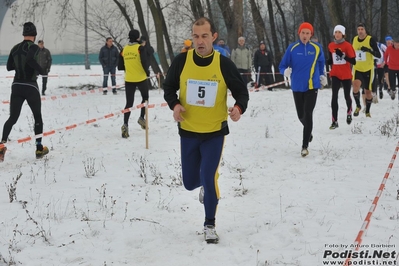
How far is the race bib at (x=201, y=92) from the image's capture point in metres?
4.52

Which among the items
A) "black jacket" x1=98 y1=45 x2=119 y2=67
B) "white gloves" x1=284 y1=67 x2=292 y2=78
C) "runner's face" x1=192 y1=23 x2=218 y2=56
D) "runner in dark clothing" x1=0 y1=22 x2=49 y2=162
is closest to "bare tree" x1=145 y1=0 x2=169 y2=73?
"black jacket" x1=98 y1=45 x2=119 y2=67

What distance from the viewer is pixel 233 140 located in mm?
9766

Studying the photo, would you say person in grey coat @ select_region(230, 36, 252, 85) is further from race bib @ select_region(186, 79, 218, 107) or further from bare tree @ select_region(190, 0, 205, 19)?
race bib @ select_region(186, 79, 218, 107)

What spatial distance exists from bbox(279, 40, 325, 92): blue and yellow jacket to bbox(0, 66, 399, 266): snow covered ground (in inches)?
43.8

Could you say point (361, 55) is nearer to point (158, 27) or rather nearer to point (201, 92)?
point (201, 92)

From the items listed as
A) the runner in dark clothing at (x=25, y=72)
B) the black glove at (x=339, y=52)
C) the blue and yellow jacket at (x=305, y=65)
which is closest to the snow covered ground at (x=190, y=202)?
the runner in dark clothing at (x=25, y=72)

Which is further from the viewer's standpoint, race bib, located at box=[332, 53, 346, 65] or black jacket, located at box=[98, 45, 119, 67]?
black jacket, located at box=[98, 45, 119, 67]

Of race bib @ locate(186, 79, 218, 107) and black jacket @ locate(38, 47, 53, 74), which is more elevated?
Answer: black jacket @ locate(38, 47, 53, 74)

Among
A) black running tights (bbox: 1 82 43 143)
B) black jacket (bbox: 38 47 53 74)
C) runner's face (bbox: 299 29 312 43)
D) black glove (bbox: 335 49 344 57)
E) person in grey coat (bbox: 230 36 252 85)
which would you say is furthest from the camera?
black jacket (bbox: 38 47 53 74)

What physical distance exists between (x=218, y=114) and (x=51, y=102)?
526 inches

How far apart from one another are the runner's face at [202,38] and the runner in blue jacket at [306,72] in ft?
12.4

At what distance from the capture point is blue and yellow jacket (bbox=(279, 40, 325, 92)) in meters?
8.09

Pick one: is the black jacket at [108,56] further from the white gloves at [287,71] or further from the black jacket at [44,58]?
the white gloves at [287,71]

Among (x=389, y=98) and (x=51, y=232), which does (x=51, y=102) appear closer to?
(x=389, y=98)
